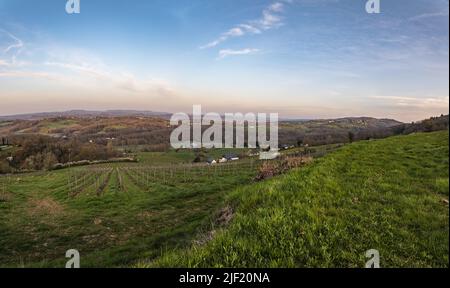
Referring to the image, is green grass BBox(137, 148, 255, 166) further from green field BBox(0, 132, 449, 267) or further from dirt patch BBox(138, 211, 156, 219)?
green field BBox(0, 132, 449, 267)

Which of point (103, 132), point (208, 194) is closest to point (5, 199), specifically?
point (208, 194)

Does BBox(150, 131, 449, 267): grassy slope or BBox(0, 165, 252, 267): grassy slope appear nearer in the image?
BBox(150, 131, 449, 267): grassy slope

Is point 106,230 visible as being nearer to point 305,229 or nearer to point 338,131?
point 305,229

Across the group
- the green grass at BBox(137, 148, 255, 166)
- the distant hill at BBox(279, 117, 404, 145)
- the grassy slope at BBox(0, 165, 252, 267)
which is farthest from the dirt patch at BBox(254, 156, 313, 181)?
the green grass at BBox(137, 148, 255, 166)

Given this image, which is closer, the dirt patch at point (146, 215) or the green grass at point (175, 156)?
the dirt patch at point (146, 215)

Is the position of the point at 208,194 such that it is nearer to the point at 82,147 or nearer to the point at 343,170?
the point at 343,170

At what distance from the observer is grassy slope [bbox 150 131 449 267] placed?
14.5ft

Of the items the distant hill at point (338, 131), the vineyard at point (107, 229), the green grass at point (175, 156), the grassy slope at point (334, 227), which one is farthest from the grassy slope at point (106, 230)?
the green grass at point (175, 156)

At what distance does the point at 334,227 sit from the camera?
5.29m

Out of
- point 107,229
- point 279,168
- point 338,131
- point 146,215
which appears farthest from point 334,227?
point 338,131

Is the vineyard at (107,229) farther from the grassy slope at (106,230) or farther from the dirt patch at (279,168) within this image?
the dirt patch at (279,168)

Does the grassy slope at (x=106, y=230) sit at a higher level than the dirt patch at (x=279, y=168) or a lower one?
lower

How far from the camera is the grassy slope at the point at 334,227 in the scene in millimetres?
4418
